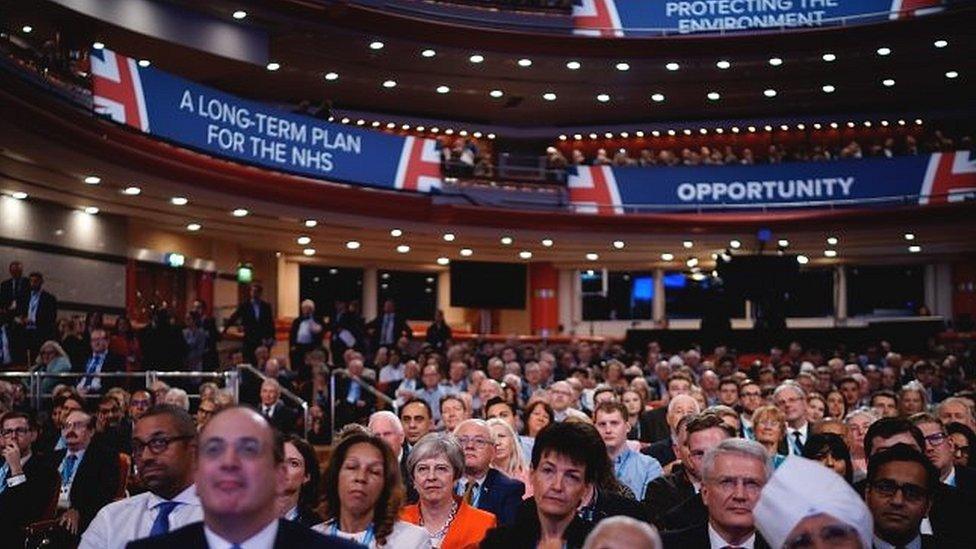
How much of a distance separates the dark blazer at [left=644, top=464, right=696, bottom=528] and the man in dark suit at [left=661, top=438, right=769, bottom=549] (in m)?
2.08

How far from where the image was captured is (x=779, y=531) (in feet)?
13.2

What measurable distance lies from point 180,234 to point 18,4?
614 cm

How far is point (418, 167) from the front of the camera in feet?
80.6

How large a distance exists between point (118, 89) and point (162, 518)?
12825 millimetres

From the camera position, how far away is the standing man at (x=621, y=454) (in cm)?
951

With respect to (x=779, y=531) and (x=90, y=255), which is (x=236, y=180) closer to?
(x=90, y=255)

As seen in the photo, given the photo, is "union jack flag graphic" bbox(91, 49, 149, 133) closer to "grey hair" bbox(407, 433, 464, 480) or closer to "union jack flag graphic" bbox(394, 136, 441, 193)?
"union jack flag graphic" bbox(394, 136, 441, 193)

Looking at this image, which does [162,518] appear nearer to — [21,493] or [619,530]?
[619,530]

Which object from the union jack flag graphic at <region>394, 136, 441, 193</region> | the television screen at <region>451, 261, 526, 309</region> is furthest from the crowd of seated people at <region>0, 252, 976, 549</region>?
the television screen at <region>451, 261, 526, 309</region>

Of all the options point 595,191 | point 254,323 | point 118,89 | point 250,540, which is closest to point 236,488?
point 250,540

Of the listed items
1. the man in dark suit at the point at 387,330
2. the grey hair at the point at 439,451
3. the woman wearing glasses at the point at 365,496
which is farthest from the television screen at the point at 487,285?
the woman wearing glasses at the point at 365,496

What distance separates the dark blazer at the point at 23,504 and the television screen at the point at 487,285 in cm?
2146

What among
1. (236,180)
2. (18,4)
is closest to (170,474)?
(236,180)

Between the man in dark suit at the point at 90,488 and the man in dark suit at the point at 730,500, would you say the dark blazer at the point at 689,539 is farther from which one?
the man in dark suit at the point at 90,488
